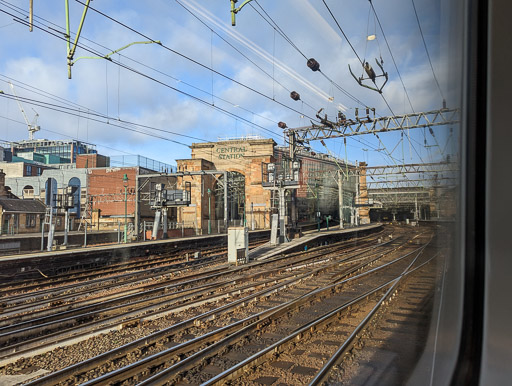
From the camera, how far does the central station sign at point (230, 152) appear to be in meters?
36.7

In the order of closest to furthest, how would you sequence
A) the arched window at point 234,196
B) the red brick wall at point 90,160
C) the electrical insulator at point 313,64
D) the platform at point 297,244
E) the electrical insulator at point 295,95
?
the electrical insulator at point 313,64
the electrical insulator at point 295,95
the platform at point 297,244
the arched window at point 234,196
the red brick wall at point 90,160

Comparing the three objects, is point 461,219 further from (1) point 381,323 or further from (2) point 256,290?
(2) point 256,290

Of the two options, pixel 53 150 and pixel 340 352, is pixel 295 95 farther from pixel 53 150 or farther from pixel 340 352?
pixel 53 150

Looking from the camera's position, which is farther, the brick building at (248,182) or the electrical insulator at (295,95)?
the brick building at (248,182)

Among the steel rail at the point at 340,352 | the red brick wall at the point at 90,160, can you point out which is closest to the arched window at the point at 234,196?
the red brick wall at the point at 90,160

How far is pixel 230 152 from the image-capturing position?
1465 inches

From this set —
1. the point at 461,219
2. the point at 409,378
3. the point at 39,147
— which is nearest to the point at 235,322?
the point at 409,378

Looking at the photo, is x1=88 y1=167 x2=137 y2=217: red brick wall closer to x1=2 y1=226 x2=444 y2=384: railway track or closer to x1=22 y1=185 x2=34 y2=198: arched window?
x1=22 y1=185 x2=34 y2=198: arched window

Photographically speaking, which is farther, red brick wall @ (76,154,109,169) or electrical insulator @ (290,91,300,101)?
red brick wall @ (76,154,109,169)

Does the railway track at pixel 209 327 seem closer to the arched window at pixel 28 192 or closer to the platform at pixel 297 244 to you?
the platform at pixel 297 244

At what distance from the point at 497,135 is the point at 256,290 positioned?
849 centimetres

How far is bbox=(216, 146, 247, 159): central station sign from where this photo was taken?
3669 cm

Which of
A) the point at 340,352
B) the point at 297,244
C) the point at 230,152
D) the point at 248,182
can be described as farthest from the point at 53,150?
the point at 340,352

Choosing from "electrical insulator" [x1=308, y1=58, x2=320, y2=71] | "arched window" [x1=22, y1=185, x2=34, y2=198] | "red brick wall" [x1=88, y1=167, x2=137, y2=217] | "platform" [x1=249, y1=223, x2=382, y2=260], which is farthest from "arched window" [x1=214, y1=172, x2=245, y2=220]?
"arched window" [x1=22, y1=185, x2=34, y2=198]
